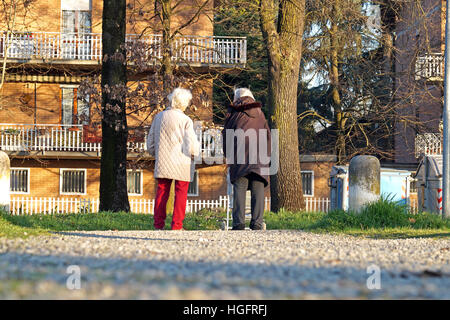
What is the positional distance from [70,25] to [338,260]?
24.4m

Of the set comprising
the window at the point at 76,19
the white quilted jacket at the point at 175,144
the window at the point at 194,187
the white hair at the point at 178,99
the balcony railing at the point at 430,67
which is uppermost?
the window at the point at 76,19

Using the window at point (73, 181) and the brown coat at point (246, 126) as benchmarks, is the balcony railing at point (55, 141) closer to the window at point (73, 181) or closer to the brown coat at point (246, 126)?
the window at point (73, 181)

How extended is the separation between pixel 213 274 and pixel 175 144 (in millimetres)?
5429

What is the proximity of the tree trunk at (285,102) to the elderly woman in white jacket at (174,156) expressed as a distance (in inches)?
253

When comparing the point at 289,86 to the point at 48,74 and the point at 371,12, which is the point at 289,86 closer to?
the point at 371,12

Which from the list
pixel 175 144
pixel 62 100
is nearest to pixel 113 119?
pixel 175 144

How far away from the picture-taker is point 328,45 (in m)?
24.1

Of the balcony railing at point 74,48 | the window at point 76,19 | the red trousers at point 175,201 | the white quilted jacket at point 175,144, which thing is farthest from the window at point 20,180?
the white quilted jacket at point 175,144

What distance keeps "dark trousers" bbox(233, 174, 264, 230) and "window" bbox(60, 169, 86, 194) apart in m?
19.5

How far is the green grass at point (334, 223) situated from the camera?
29.2ft

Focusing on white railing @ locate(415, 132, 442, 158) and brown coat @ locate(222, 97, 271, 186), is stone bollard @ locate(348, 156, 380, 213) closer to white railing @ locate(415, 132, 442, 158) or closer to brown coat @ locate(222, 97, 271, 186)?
brown coat @ locate(222, 97, 271, 186)

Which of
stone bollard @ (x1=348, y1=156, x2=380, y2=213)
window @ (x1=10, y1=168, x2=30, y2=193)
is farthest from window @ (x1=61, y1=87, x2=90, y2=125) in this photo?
stone bollard @ (x1=348, y1=156, x2=380, y2=213)

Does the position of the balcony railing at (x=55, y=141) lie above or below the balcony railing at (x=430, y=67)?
below
